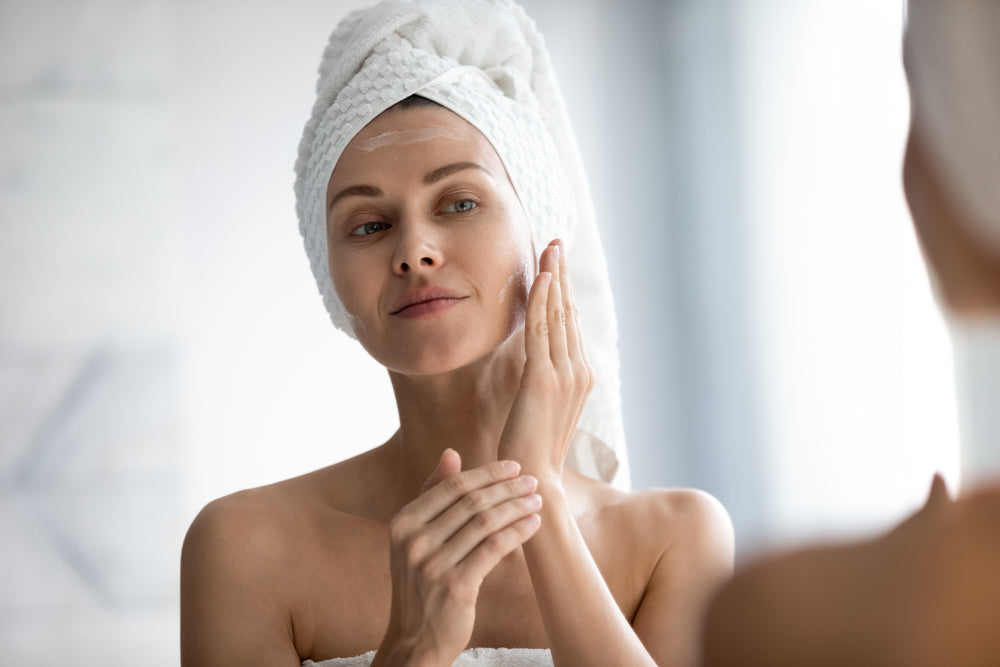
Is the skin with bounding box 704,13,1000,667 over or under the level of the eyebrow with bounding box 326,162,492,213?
under

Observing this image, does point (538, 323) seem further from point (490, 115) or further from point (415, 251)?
point (490, 115)

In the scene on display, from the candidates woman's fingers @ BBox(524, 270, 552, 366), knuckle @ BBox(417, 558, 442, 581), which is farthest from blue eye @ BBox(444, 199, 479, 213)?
knuckle @ BBox(417, 558, 442, 581)

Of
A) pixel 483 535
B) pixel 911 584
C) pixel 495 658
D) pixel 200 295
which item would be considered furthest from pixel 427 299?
pixel 200 295

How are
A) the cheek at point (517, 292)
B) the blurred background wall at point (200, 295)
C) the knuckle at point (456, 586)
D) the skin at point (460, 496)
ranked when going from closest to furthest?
the knuckle at point (456, 586)
the skin at point (460, 496)
the cheek at point (517, 292)
the blurred background wall at point (200, 295)

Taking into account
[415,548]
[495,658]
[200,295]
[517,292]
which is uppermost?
[200,295]

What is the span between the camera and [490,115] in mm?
1065

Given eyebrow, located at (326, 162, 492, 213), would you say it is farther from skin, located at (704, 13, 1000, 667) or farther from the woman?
skin, located at (704, 13, 1000, 667)

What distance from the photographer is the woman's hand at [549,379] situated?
0.95 m

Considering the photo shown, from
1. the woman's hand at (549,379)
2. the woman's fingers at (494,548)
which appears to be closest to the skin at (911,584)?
the woman's fingers at (494,548)

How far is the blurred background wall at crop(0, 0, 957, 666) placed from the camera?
2195mm

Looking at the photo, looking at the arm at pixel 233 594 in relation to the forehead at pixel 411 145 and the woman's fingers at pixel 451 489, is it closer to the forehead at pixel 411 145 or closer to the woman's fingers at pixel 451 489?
the woman's fingers at pixel 451 489

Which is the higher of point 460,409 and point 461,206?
point 461,206

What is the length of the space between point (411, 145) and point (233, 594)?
514 millimetres

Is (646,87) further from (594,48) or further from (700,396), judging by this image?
(700,396)
